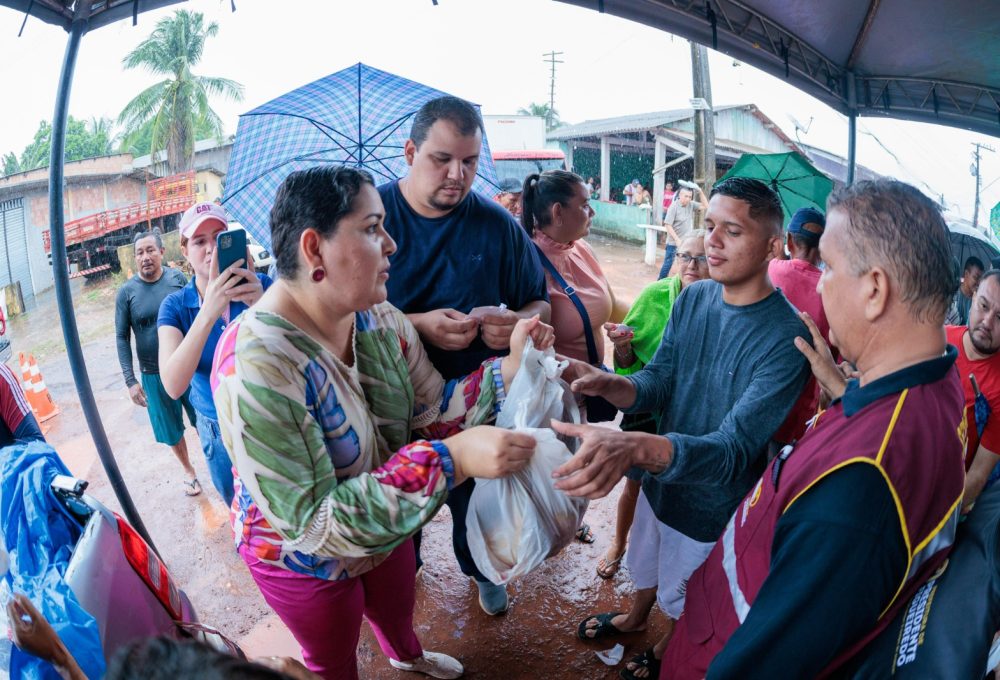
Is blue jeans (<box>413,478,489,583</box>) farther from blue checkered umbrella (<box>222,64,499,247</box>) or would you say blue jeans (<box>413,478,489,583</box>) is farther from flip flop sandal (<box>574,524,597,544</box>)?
blue checkered umbrella (<box>222,64,499,247</box>)

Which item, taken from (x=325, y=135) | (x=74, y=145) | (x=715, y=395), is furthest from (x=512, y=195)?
(x=74, y=145)

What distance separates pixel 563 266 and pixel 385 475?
1857mm

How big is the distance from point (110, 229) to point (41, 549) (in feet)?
58.7

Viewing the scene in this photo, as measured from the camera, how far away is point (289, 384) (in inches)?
57.8

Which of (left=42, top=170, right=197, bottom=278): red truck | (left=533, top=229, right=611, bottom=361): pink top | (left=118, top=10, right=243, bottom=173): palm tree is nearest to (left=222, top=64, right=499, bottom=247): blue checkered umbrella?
(left=533, top=229, right=611, bottom=361): pink top

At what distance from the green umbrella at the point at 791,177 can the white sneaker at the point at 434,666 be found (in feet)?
15.5

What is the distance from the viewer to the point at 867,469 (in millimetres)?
1087

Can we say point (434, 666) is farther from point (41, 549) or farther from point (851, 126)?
point (851, 126)

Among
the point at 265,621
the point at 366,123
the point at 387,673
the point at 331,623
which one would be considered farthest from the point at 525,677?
the point at 366,123

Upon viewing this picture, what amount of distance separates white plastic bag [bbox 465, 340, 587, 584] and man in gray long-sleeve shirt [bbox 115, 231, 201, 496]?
3335 mm

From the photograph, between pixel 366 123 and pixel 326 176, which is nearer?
pixel 326 176

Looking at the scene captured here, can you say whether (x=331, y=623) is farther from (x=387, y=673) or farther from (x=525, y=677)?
(x=525, y=677)

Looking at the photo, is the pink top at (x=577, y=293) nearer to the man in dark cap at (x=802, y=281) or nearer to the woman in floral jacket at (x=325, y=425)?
the man in dark cap at (x=802, y=281)

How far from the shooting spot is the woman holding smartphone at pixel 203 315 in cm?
252
